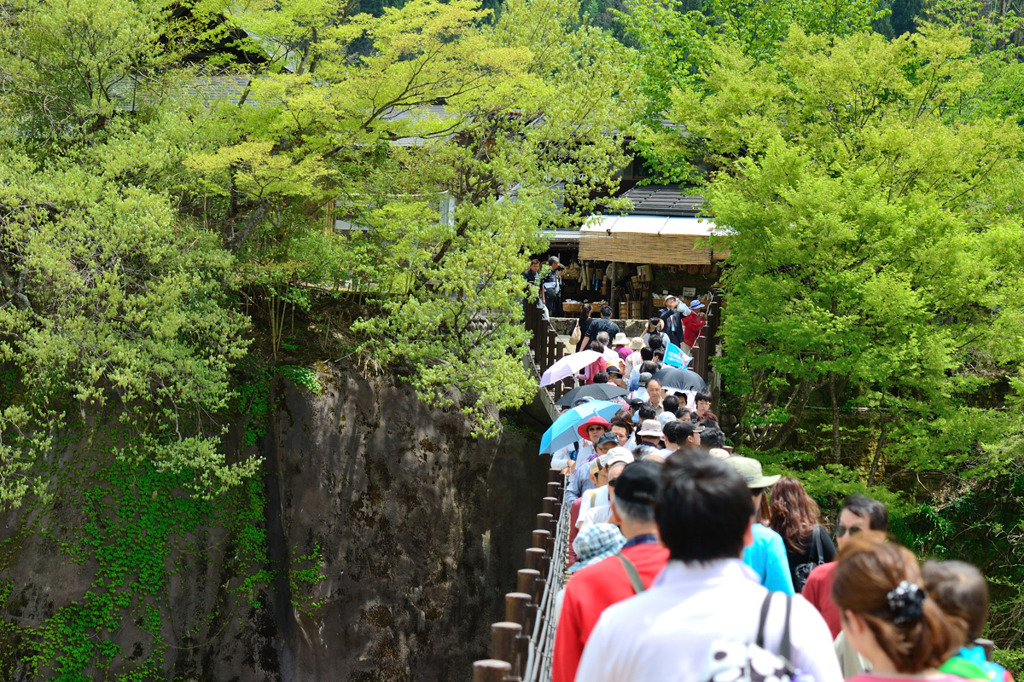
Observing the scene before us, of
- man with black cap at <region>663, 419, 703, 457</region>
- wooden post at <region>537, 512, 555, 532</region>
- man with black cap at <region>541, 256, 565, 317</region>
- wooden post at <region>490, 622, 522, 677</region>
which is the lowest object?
man with black cap at <region>541, 256, 565, 317</region>

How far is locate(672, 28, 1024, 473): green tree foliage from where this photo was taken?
1280 cm

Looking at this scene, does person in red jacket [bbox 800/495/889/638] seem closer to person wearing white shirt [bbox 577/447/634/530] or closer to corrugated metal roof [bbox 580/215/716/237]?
person wearing white shirt [bbox 577/447/634/530]

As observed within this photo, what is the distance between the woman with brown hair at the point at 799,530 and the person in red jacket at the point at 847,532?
43 cm

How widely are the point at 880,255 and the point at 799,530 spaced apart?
362 inches

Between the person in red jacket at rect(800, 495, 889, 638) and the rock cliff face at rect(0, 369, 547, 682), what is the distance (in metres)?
12.1

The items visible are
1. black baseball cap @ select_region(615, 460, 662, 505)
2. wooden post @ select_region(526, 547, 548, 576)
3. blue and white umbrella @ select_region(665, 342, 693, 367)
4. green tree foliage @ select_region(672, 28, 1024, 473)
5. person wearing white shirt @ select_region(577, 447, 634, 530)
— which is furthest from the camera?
green tree foliage @ select_region(672, 28, 1024, 473)

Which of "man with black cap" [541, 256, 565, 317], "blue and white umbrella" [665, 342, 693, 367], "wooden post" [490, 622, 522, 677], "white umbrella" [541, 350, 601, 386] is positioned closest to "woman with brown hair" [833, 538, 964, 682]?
"wooden post" [490, 622, 522, 677]

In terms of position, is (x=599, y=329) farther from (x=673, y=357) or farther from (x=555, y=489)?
(x=555, y=489)

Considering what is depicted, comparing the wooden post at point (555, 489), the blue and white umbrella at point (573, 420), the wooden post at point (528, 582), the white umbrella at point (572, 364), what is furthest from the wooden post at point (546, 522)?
the white umbrella at point (572, 364)

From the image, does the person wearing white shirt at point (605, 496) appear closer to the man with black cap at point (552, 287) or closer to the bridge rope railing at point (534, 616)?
the bridge rope railing at point (534, 616)

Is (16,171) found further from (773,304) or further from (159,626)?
(773,304)

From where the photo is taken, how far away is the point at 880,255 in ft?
42.4

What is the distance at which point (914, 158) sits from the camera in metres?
13.7

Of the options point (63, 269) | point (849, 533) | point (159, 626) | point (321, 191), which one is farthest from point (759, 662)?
point (159, 626)
